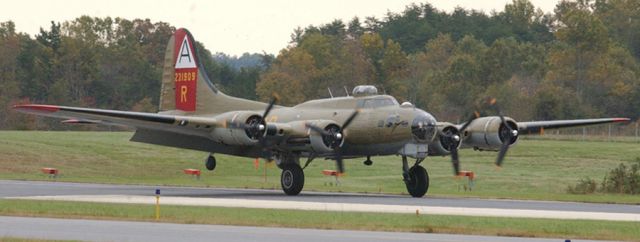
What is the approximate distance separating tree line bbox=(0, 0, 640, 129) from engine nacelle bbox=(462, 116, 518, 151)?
4406 centimetres

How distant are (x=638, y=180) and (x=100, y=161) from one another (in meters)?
33.8

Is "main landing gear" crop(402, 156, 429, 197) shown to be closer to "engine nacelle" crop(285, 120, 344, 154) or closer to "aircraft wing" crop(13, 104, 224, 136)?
"engine nacelle" crop(285, 120, 344, 154)

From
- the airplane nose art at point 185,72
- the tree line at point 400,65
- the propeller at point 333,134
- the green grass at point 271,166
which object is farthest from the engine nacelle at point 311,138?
the tree line at point 400,65

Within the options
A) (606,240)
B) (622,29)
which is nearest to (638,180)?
(606,240)

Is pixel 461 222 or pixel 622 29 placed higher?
pixel 622 29

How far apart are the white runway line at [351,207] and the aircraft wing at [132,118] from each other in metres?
2.74

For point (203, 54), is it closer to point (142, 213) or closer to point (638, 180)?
point (638, 180)

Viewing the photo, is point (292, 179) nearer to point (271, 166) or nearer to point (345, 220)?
point (345, 220)

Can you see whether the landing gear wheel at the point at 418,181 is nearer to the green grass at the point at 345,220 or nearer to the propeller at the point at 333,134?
the propeller at the point at 333,134

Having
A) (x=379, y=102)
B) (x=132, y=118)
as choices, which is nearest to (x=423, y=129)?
(x=379, y=102)

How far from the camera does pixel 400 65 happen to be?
318ft

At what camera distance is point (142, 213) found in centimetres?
3425

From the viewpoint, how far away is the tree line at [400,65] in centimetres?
9400

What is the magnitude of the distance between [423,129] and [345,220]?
10.6m
